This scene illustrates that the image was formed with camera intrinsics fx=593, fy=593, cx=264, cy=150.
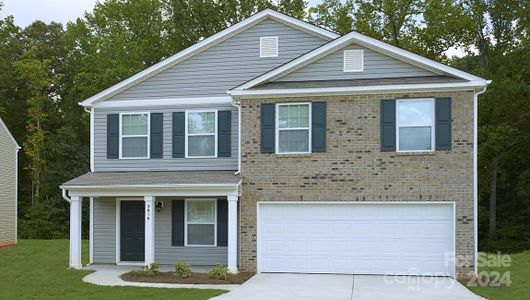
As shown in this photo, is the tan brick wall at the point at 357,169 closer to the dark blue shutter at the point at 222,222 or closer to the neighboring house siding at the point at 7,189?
the dark blue shutter at the point at 222,222

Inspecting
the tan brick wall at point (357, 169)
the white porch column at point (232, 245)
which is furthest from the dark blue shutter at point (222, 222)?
the white porch column at point (232, 245)

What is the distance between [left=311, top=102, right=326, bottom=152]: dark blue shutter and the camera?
616 inches

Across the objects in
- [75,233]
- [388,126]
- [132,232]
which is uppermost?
[388,126]

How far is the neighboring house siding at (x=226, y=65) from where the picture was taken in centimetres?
1761

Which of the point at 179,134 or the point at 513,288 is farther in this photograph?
the point at 179,134

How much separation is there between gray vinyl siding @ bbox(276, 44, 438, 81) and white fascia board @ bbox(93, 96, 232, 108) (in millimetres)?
2159

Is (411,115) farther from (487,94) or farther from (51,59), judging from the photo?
(51,59)

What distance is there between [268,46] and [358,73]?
316 cm

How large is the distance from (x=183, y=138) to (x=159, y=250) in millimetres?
3398

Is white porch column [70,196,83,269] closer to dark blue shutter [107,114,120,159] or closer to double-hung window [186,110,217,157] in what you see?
dark blue shutter [107,114,120,159]

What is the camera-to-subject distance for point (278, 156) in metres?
15.9

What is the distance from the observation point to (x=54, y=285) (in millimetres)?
14008

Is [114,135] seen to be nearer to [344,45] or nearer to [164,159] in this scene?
[164,159]

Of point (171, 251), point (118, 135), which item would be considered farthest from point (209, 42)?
point (171, 251)
